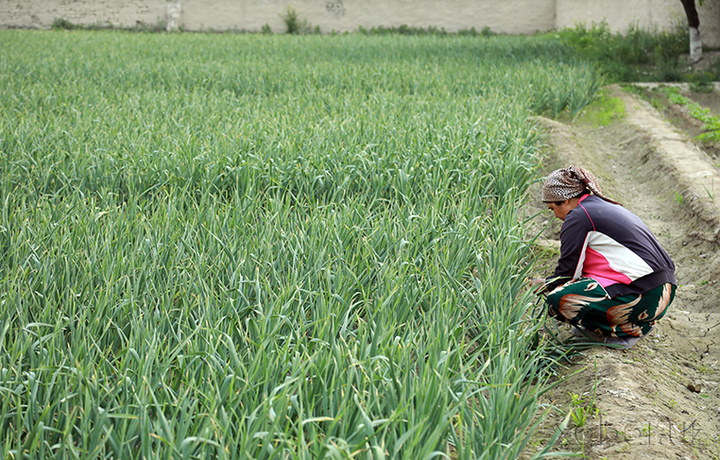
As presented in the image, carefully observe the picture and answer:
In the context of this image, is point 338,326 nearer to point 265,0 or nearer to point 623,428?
point 623,428

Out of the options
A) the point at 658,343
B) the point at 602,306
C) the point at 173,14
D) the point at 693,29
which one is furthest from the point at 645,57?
the point at 173,14

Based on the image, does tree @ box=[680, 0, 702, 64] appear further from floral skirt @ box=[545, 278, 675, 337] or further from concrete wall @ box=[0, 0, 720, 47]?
concrete wall @ box=[0, 0, 720, 47]

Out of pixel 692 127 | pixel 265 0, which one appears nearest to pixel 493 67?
pixel 692 127

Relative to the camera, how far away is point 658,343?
258cm

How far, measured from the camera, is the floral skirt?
2.30m

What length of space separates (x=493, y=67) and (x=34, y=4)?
680 inches

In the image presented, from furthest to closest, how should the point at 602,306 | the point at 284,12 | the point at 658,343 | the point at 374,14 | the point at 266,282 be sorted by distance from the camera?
the point at 284,12, the point at 374,14, the point at 658,343, the point at 602,306, the point at 266,282

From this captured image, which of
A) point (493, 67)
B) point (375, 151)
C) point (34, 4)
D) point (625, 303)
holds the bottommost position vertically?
point (625, 303)

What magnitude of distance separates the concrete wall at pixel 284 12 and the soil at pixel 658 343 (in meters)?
14.2

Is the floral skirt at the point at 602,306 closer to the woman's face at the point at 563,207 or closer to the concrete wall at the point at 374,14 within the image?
the woman's face at the point at 563,207

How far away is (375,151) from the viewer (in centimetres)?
405

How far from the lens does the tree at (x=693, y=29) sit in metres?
8.74

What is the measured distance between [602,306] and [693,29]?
8.66m

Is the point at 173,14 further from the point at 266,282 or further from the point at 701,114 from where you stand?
the point at 266,282
